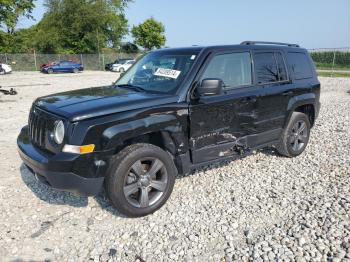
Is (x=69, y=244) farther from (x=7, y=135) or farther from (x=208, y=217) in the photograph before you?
(x=7, y=135)

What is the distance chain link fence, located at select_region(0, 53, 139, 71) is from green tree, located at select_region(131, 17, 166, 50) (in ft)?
50.3

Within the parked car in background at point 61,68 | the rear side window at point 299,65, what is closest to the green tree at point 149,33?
the parked car in background at point 61,68

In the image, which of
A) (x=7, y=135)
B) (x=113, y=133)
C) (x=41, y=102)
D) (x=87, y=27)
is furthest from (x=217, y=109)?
(x=87, y=27)

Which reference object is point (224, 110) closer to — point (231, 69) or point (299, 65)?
point (231, 69)

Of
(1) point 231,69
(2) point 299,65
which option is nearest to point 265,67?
(1) point 231,69

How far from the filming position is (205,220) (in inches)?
153

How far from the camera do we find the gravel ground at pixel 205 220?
3299 millimetres

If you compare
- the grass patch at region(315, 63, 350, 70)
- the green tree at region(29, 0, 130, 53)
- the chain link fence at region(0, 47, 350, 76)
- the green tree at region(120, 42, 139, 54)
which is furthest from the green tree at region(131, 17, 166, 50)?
the grass patch at region(315, 63, 350, 70)

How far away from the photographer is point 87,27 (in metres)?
46.0

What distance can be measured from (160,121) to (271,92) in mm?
2129

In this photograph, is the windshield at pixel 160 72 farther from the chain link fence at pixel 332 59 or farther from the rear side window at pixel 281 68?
the chain link fence at pixel 332 59

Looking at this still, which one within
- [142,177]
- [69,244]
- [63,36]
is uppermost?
[63,36]

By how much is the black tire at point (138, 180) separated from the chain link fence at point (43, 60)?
3925 centimetres

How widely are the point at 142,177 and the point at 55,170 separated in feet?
3.18
